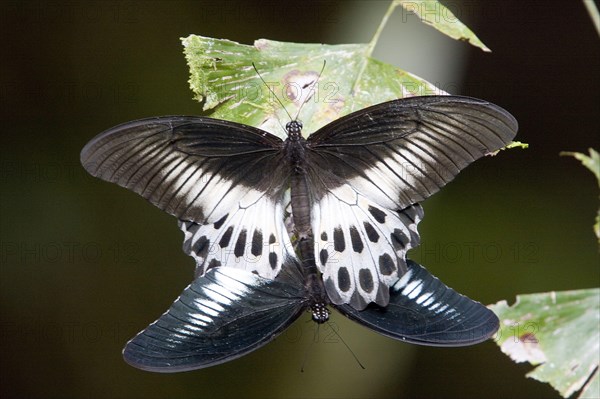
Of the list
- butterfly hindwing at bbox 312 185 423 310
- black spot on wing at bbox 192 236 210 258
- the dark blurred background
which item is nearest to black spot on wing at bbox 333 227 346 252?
butterfly hindwing at bbox 312 185 423 310

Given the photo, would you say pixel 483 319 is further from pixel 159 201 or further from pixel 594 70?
pixel 594 70

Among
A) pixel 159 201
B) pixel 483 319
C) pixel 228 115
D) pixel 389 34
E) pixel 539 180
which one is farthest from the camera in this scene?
pixel 539 180

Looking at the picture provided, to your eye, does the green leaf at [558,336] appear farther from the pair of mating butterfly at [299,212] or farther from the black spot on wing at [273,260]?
the black spot on wing at [273,260]

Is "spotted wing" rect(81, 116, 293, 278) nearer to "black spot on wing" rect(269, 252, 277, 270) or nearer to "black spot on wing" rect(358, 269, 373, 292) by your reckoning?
"black spot on wing" rect(269, 252, 277, 270)

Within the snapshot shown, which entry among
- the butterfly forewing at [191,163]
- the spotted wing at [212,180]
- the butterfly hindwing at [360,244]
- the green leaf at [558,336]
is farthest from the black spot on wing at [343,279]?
the green leaf at [558,336]

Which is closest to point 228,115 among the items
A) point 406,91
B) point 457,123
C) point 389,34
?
point 406,91
